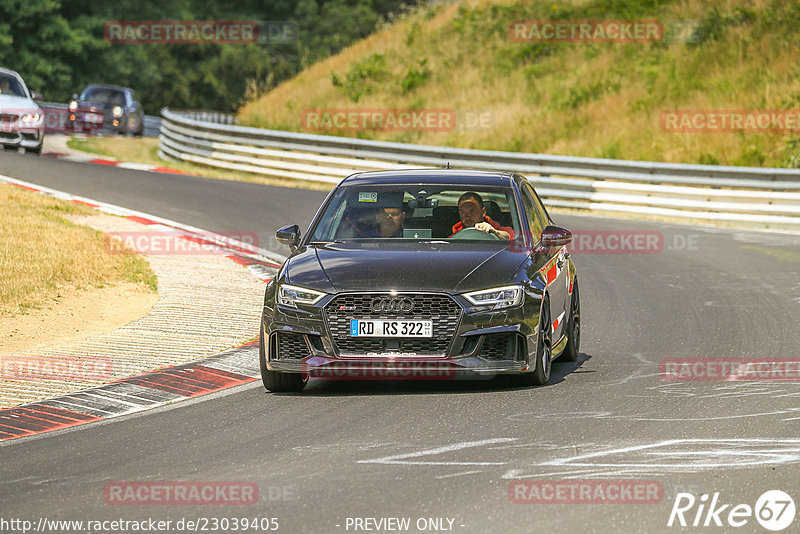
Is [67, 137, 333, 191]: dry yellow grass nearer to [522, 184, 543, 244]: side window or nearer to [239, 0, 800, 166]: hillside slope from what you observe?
[239, 0, 800, 166]: hillside slope

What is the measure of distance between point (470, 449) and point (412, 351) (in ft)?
5.02

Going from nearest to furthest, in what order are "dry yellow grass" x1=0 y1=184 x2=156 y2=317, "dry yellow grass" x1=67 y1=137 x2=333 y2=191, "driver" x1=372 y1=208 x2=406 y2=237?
"driver" x1=372 y1=208 x2=406 y2=237 → "dry yellow grass" x1=0 y1=184 x2=156 y2=317 → "dry yellow grass" x1=67 y1=137 x2=333 y2=191

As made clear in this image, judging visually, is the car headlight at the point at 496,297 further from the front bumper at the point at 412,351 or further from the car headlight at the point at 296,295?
the car headlight at the point at 296,295

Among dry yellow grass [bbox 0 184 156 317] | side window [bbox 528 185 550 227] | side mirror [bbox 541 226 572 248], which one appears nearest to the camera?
side mirror [bbox 541 226 572 248]

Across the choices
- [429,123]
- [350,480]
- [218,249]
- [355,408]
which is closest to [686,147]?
[429,123]

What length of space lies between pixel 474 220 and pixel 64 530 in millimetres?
4927

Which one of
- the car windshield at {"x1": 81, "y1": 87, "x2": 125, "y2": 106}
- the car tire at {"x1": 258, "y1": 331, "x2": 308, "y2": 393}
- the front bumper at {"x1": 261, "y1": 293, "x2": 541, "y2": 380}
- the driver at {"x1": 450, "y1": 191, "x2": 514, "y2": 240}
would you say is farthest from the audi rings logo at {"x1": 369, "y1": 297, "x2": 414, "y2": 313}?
the car windshield at {"x1": 81, "y1": 87, "x2": 125, "y2": 106}

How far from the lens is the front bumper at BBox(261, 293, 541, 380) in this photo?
8727 mm

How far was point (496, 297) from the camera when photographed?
8844 mm

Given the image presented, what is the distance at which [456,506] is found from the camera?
241 inches

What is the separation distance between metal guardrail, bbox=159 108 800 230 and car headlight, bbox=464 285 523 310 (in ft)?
46.9

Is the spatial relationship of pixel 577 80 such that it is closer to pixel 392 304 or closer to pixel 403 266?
pixel 403 266

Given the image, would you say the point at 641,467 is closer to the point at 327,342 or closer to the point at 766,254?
the point at 327,342

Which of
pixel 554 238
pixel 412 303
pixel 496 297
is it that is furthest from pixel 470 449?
pixel 554 238
